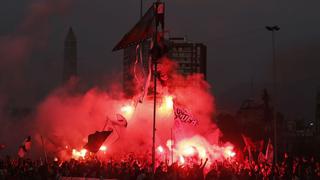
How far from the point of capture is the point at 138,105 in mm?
37656

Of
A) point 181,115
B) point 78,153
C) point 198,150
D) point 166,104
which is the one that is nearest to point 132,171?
point 181,115

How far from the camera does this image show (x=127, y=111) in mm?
37625

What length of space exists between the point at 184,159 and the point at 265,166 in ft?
20.2

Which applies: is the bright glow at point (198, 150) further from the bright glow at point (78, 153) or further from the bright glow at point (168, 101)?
the bright glow at point (78, 153)

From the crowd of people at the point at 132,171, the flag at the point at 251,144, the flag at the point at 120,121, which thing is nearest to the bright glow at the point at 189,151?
the flag at the point at 251,144

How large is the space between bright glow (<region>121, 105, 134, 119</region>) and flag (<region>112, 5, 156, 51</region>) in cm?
1343

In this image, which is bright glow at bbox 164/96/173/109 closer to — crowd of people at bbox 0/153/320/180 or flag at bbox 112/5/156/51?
crowd of people at bbox 0/153/320/180

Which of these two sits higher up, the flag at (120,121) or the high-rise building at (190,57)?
the high-rise building at (190,57)

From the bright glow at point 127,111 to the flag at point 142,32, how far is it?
13434 mm

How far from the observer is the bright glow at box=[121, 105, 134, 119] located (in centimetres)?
3734

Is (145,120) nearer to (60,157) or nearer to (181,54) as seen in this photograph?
(60,157)

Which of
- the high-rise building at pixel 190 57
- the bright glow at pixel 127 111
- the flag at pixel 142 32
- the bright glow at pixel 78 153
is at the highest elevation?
the high-rise building at pixel 190 57

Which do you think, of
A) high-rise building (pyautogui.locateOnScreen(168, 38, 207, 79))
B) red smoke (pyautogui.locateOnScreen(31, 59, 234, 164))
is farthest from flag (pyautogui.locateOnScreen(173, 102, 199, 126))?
high-rise building (pyautogui.locateOnScreen(168, 38, 207, 79))

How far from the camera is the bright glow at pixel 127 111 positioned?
123ft
